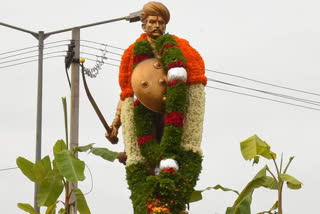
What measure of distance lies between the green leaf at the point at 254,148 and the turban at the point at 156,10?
232 centimetres

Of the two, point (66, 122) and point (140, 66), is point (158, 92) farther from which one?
point (66, 122)

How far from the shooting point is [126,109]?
62.6 feet

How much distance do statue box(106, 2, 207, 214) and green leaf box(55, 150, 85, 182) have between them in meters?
0.78

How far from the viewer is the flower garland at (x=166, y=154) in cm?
1817

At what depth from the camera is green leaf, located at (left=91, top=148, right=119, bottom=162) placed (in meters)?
19.7

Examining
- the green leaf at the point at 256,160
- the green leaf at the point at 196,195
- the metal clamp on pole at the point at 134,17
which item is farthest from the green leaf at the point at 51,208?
the metal clamp on pole at the point at 134,17

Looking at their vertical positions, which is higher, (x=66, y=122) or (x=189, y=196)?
(x=66, y=122)

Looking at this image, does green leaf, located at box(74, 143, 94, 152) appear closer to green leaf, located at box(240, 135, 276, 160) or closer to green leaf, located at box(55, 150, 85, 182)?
green leaf, located at box(55, 150, 85, 182)

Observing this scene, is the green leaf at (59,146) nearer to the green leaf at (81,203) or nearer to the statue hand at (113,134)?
the green leaf at (81,203)

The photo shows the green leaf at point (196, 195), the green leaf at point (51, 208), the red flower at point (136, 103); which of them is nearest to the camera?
the red flower at point (136, 103)

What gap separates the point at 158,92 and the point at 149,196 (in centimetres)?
148

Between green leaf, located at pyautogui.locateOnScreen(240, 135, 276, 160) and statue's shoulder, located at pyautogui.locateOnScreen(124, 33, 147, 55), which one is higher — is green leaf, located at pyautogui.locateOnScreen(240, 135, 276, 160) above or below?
below

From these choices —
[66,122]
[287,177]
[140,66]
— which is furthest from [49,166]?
[287,177]

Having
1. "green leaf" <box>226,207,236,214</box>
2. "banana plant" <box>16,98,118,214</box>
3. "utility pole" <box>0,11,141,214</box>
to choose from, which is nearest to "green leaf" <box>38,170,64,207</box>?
"banana plant" <box>16,98,118,214</box>
